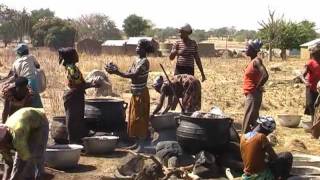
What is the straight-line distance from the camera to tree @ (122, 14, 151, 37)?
233 ft

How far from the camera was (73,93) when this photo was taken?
7.32m

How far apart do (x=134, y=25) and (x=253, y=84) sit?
64.2m

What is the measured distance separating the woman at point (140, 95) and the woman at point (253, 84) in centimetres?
134

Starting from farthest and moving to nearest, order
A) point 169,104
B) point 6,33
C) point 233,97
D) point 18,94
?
point 6,33 < point 233,97 < point 169,104 < point 18,94

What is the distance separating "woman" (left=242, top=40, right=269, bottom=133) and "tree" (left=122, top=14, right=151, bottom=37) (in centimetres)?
6400

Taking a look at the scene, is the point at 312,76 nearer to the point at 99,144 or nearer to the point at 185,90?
the point at 185,90

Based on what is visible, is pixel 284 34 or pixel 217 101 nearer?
pixel 217 101

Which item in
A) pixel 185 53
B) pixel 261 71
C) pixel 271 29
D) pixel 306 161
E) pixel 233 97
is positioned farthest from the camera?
pixel 271 29

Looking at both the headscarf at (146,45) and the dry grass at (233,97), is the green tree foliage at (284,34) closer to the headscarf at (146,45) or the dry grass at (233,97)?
the dry grass at (233,97)

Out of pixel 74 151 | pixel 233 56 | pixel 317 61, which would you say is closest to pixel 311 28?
pixel 233 56

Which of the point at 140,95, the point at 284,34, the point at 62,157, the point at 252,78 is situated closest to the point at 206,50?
the point at 284,34

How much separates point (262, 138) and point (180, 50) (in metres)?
3.84

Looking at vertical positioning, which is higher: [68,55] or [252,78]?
[68,55]

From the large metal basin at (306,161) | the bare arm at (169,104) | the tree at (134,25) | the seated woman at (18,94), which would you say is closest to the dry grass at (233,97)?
the large metal basin at (306,161)
